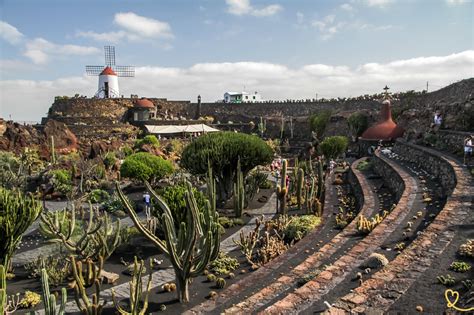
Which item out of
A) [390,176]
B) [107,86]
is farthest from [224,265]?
[107,86]

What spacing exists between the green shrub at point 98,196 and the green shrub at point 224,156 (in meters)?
5.59

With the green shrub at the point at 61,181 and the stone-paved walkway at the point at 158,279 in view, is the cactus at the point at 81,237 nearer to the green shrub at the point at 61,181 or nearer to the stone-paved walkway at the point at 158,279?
the stone-paved walkway at the point at 158,279

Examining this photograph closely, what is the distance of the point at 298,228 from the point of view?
14.0 metres

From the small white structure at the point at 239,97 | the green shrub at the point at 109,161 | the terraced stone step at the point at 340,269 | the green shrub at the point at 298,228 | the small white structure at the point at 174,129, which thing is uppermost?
the small white structure at the point at 239,97

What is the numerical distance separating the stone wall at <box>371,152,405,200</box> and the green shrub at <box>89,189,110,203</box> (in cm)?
1536

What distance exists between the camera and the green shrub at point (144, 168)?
23.3 metres

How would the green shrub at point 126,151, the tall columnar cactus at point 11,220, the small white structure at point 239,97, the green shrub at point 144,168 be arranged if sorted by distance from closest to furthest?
the tall columnar cactus at point 11,220, the green shrub at point 144,168, the green shrub at point 126,151, the small white structure at point 239,97

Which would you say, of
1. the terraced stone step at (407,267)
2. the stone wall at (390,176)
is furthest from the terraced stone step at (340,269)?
the stone wall at (390,176)

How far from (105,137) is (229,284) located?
3957cm

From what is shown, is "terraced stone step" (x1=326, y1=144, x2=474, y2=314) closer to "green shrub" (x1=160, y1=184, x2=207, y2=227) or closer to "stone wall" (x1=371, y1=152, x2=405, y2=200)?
"stone wall" (x1=371, y1=152, x2=405, y2=200)

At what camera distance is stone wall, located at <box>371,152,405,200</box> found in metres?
16.2

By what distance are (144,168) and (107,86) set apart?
44408mm

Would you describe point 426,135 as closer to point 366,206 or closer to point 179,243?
point 366,206

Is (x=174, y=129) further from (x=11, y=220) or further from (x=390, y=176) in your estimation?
(x=11, y=220)
